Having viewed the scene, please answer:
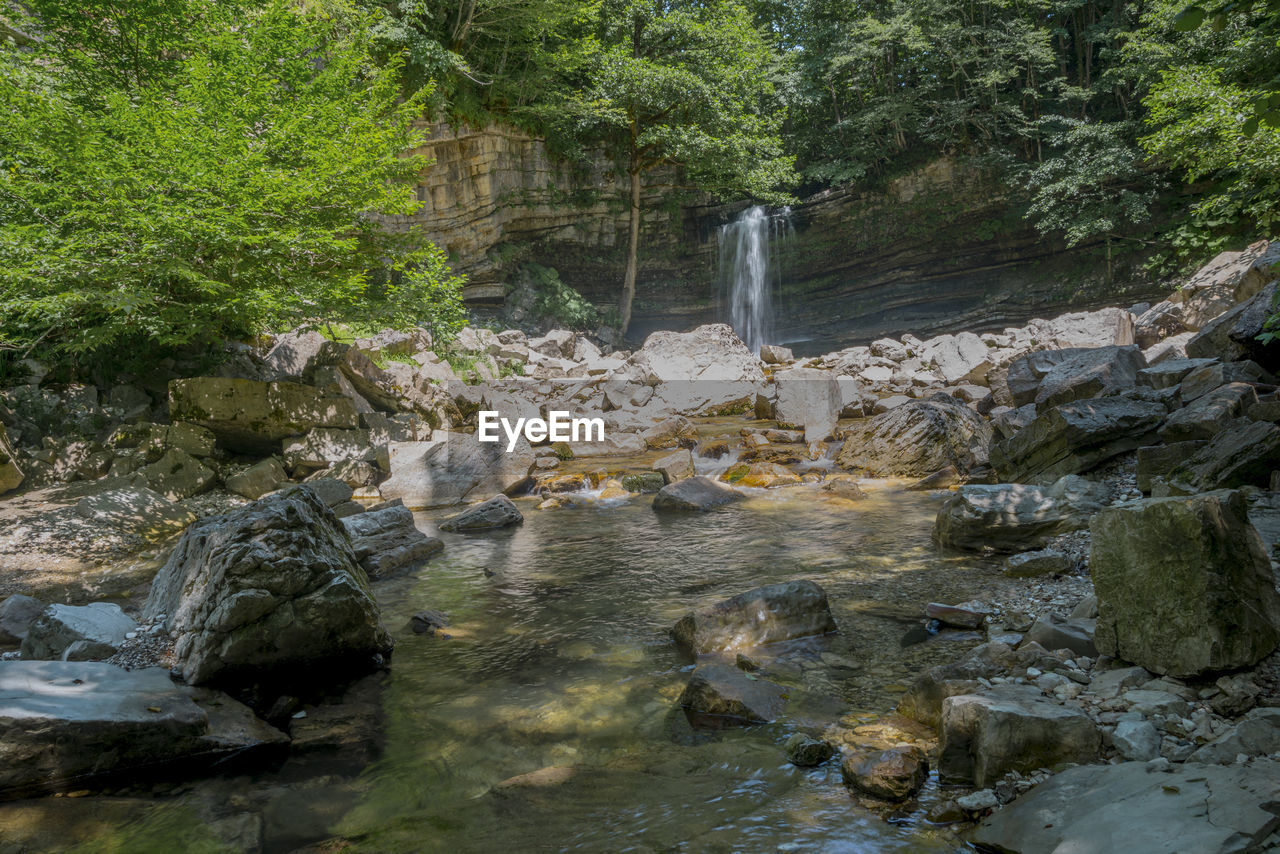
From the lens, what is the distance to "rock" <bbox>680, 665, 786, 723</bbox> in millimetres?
3607

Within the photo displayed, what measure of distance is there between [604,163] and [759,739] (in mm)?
26007

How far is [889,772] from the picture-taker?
2.84 metres

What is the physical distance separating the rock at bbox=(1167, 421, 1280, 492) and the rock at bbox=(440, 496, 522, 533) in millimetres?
6910

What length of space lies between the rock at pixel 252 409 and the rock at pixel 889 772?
9.67 metres

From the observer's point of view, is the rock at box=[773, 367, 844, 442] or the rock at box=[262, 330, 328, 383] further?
the rock at box=[773, 367, 844, 442]

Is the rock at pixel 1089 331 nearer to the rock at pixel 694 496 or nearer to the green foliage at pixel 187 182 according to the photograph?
the rock at pixel 694 496

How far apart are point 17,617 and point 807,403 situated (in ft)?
40.8

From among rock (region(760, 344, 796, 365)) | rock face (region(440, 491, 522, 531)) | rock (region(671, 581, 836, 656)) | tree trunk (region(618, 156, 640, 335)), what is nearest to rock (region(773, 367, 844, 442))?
rock face (region(440, 491, 522, 531))

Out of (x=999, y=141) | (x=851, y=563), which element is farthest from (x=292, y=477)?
(x=999, y=141)

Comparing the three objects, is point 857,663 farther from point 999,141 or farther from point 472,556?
point 999,141

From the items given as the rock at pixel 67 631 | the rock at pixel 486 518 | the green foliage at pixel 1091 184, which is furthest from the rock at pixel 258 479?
the green foliage at pixel 1091 184

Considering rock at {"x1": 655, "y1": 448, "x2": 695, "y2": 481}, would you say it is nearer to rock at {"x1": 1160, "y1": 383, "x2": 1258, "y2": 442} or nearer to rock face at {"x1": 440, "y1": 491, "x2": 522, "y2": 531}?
rock face at {"x1": 440, "y1": 491, "x2": 522, "y2": 531}

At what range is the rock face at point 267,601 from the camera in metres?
3.80

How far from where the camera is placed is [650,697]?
3936 mm
